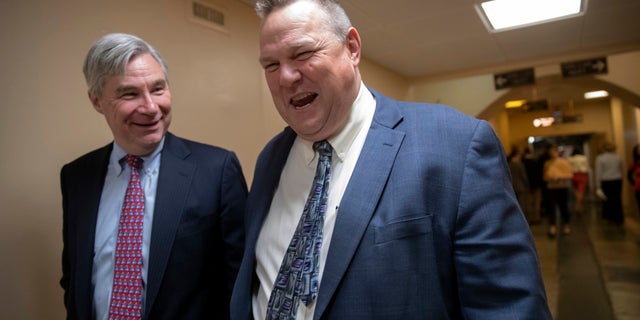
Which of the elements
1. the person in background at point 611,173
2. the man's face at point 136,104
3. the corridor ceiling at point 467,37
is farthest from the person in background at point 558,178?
the man's face at point 136,104

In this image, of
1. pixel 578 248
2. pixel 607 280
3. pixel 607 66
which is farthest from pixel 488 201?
pixel 578 248

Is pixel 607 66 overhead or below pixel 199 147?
overhead


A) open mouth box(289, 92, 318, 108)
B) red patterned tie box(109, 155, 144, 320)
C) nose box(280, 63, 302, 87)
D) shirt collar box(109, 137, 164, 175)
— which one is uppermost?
nose box(280, 63, 302, 87)

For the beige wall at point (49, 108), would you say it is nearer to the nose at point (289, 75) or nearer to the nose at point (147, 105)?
the nose at point (147, 105)

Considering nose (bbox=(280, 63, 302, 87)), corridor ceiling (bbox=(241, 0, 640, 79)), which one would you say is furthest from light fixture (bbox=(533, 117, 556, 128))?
nose (bbox=(280, 63, 302, 87))

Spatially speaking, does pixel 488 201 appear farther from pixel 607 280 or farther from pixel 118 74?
pixel 607 280

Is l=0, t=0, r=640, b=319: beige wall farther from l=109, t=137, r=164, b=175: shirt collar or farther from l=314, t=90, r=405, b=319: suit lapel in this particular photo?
l=314, t=90, r=405, b=319: suit lapel

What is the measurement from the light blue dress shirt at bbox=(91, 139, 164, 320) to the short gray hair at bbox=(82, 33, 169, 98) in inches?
10.9

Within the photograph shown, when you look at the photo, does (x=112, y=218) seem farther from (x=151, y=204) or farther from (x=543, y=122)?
(x=543, y=122)

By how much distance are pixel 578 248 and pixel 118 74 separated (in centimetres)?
677

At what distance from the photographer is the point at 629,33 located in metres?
4.28

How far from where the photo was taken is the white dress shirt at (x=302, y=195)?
1135 mm

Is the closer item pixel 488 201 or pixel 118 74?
pixel 488 201

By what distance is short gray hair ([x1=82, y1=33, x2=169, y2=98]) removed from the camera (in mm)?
1350
